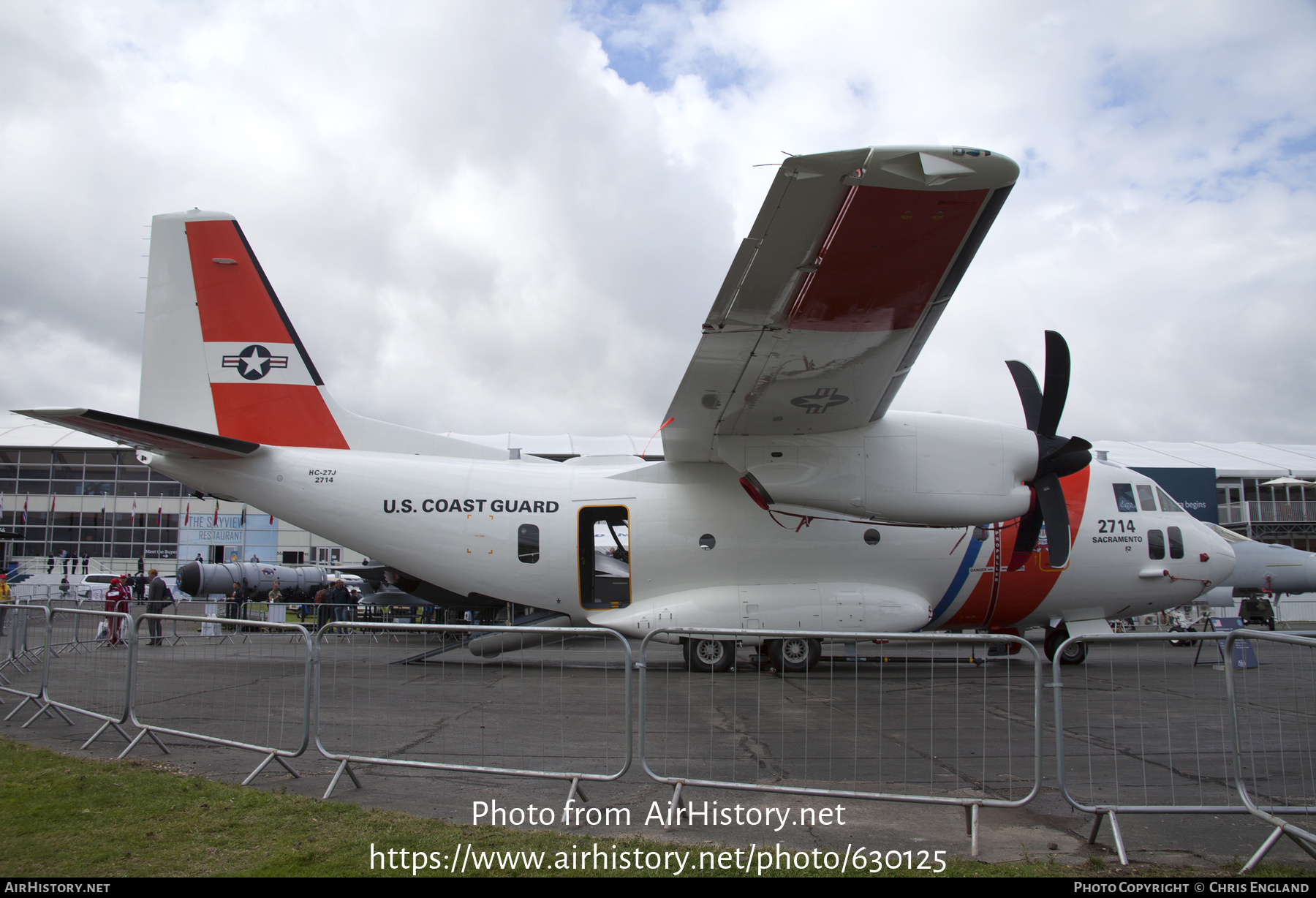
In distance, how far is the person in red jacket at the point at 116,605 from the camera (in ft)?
25.8

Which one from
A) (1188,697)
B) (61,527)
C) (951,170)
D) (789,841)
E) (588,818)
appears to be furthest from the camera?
(61,527)

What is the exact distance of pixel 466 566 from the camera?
11375mm

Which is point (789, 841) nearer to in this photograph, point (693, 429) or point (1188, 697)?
point (693, 429)

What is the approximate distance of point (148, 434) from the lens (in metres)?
9.76

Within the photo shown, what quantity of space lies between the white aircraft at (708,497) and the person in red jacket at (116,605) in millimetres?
2442

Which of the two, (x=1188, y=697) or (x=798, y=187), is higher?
(x=798, y=187)

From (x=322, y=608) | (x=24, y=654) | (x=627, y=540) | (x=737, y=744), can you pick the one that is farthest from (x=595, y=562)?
(x=322, y=608)

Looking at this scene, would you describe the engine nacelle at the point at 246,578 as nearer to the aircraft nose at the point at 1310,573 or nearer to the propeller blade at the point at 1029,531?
the propeller blade at the point at 1029,531

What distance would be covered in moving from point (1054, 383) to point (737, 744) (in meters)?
6.89

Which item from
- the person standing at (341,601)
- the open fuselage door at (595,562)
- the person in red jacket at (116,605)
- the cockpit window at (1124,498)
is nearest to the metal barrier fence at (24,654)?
the person in red jacket at (116,605)

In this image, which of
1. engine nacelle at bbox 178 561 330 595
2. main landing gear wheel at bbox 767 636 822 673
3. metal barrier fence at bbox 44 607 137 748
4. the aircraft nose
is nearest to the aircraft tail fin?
metal barrier fence at bbox 44 607 137 748

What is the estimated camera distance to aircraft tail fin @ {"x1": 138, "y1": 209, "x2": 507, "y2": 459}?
38.1 ft
